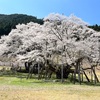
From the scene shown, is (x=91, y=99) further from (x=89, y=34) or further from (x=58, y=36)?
(x=89, y=34)

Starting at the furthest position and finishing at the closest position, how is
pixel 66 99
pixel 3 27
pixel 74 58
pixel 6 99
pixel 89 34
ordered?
pixel 3 27, pixel 89 34, pixel 74 58, pixel 66 99, pixel 6 99

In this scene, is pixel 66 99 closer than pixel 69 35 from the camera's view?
Yes

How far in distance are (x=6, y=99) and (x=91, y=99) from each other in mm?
5835

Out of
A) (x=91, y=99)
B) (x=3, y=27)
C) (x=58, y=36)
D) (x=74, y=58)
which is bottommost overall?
(x=91, y=99)

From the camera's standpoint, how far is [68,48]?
3284 centimetres

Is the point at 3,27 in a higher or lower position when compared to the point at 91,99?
higher

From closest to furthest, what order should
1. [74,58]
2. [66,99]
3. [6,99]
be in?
[6,99] → [66,99] → [74,58]

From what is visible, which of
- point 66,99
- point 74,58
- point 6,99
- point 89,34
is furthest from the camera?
point 89,34

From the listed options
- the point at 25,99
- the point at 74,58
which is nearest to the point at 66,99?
the point at 25,99

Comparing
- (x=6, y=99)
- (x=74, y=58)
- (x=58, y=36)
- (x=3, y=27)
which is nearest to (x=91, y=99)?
(x=6, y=99)

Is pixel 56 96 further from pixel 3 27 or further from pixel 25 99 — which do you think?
pixel 3 27

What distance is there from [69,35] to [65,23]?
6.07 feet

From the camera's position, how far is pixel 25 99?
55.7ft

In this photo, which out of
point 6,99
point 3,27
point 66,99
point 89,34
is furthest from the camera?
point 3,27
